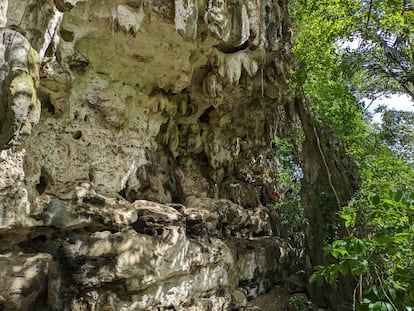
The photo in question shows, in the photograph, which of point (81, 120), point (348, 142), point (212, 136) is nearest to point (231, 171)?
point (212, 136)

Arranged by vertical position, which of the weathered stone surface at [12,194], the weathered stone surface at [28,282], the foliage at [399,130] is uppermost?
the foliage at [399,130]

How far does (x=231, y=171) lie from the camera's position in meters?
11.0

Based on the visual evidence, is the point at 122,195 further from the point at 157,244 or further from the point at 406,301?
the point at 406,301

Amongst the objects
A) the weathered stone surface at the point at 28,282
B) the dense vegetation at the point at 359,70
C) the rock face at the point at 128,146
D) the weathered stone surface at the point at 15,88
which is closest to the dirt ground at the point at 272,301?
the rock face at the point at 128,146

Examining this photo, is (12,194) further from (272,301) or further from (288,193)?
(288,193)

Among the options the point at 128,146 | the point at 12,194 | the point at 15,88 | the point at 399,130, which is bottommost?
the point at 12,194

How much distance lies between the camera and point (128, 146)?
22.2ft

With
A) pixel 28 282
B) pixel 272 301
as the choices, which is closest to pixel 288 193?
pixel 272 301

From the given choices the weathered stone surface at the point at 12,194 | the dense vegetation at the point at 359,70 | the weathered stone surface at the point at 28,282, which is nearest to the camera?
the weathered stone surface at the point at 28,282

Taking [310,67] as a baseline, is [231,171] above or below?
below

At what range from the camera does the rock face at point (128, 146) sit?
4027 millimetres

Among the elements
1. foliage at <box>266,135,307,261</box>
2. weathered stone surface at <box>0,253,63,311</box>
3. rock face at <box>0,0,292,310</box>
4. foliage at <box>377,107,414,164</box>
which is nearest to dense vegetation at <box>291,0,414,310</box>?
rock face at <box>0,0,292,310</box>

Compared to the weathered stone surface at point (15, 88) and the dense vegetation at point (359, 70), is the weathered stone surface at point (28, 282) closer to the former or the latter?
the weathered stone surface at point (15, 88)

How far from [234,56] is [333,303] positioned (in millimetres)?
5610
